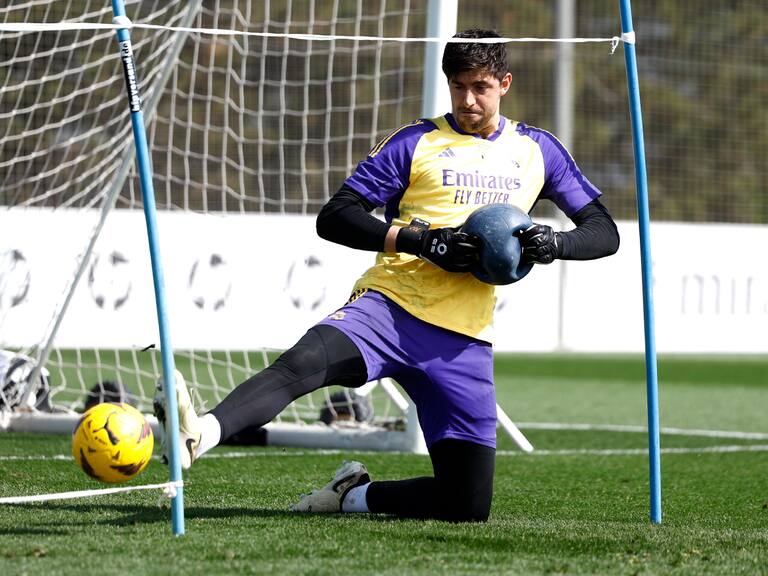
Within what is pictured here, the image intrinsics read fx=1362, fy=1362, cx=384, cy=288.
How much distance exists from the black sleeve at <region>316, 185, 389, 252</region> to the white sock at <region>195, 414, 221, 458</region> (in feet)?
2.79

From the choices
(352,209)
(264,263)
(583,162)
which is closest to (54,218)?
(264,263)

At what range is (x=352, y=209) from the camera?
16.5ft

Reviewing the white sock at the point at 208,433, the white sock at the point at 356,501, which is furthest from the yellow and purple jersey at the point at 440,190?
the white sock at the point at 208,433

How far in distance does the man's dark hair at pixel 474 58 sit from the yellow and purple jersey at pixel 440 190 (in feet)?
0.92

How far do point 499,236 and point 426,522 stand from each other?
1.14 metres

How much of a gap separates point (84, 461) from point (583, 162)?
933 inches

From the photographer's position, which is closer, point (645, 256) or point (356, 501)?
point (645, 256)

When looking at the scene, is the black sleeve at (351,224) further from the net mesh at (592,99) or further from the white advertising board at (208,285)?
the net mesh at (592,99)

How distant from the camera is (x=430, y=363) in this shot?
5.12 meters

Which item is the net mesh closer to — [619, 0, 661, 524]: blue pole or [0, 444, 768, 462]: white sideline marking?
[0, 444, 768, 462]: white sideline marking

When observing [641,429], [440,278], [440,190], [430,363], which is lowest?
[641,429]

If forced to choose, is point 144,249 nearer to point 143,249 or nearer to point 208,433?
point 143,249

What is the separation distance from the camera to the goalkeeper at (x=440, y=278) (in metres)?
5.01

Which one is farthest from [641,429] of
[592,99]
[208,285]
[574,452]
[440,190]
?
[592,99]
